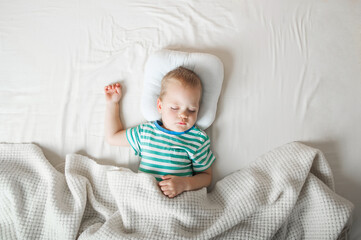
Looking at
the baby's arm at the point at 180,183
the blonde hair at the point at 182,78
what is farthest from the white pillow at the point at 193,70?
the baby's arm at the point at 180,183

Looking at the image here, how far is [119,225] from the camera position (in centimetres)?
95

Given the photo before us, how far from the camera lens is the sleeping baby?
972mm

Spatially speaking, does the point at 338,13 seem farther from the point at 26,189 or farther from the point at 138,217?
the point at 26,189

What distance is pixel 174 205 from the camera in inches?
35.9

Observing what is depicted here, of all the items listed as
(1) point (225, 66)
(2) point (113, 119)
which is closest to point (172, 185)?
(2) point (113, 119)

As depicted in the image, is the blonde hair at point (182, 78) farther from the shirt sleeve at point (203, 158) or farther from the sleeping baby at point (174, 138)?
the shirt sleeve at point (203, 158)

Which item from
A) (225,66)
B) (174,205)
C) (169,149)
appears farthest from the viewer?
(225,66)

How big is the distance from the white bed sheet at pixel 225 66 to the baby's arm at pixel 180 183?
94 mm

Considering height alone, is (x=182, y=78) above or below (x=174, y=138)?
above

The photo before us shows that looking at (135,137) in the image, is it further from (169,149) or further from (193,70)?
(193,70)

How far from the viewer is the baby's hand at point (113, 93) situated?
3.65 feet

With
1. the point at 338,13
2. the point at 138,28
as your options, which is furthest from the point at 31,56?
the point at 338,13

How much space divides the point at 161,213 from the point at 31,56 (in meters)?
0.93

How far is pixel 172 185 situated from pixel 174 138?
7.6 inches
